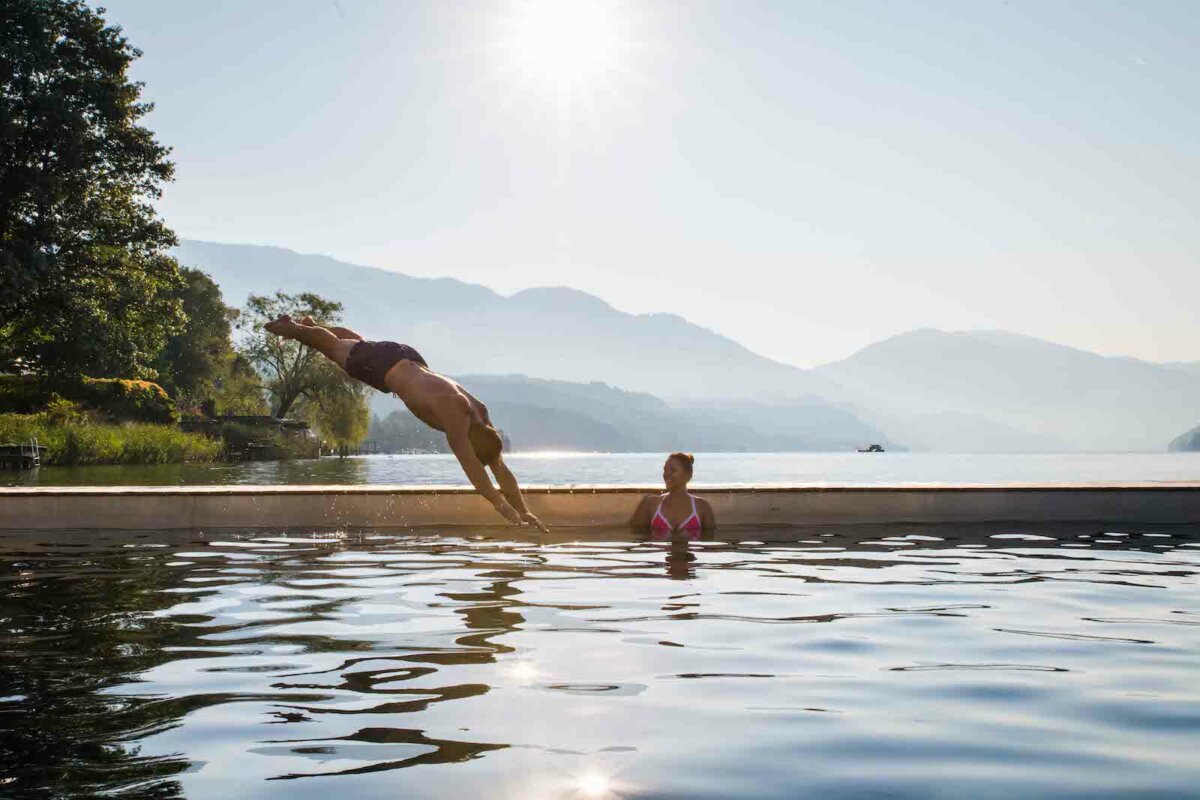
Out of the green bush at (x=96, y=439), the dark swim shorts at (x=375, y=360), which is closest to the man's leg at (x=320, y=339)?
the dark swim shorts at (x=375, y=360)

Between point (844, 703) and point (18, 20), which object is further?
point (18, 20)

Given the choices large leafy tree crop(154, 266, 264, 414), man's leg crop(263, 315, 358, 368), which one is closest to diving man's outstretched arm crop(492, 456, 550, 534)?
man's leg crop(263, 315, 358, 368)

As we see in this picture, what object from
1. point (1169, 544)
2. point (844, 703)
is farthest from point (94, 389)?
point (844, 703)

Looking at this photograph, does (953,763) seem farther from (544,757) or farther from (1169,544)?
(1169,544)

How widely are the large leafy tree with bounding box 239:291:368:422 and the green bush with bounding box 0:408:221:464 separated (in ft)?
50.4

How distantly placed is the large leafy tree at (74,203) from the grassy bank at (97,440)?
1028 cm

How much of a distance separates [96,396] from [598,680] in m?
58.1

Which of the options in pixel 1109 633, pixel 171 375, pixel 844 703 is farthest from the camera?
pixel 171 375

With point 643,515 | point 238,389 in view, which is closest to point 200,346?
point 238,389

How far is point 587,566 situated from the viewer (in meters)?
11.9

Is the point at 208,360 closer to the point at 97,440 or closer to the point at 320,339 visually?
the point at 97,440

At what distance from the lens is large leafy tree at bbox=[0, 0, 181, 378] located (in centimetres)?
3841

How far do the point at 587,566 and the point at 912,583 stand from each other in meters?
3.38

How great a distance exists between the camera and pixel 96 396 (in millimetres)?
57906
